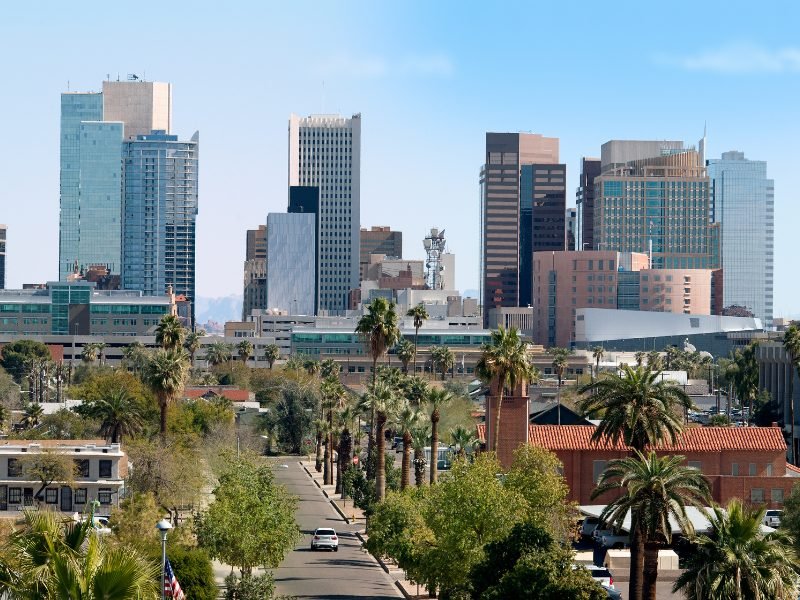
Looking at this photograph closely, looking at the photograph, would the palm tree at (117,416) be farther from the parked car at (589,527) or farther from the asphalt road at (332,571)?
the parked car at (589,527)

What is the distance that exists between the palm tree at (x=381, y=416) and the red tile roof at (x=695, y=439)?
439 inches

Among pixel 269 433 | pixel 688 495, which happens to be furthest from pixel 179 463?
pixel 269 433

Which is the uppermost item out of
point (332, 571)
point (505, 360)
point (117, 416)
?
point (505, 360)

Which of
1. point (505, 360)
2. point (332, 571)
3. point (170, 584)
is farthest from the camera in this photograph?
point (505, 360)

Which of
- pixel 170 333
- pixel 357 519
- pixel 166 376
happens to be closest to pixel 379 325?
pixel 357 519

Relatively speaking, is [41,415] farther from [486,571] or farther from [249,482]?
[486,571]

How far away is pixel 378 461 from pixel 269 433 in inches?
2721

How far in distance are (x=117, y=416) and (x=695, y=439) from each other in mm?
41434

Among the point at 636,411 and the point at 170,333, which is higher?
the point at 170,333

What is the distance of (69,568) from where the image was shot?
1233 inches

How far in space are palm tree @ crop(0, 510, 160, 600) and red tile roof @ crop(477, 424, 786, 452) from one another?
60.3 m

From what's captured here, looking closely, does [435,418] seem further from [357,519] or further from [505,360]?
[357,519]

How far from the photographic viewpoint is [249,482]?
71.8 m

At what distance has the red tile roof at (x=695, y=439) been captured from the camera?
3669 inches
